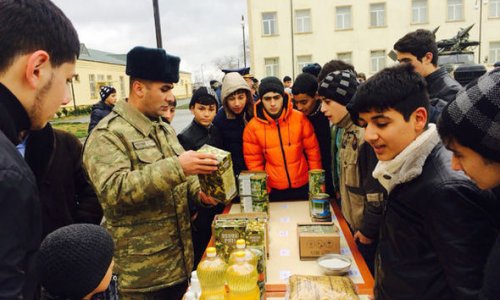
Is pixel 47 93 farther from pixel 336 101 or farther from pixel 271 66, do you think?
pixel 271 66

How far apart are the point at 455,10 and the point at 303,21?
957 centimetres

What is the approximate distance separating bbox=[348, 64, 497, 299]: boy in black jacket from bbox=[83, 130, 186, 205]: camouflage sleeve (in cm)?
100

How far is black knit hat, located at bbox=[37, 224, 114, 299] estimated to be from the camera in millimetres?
1217

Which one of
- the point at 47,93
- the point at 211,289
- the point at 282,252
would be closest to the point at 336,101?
the point at 282,252

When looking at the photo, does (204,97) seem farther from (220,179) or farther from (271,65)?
(271,65)

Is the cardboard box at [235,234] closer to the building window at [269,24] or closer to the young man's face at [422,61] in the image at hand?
the young man's face at [422,61]

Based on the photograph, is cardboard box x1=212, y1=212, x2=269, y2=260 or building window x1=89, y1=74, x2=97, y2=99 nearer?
cardboard box x1=212, y1=212, x2=269, y2=260

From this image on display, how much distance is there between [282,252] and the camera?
214 cm

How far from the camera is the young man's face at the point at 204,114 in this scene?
3592 millimetres

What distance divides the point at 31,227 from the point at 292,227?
1.86 meters

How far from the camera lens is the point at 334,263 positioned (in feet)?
6.19

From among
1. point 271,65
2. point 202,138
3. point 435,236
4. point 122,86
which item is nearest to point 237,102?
point 202,138

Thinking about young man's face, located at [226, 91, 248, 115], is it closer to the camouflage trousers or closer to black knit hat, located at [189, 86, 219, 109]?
black knit hat, located at [189, 86, 219, 109]

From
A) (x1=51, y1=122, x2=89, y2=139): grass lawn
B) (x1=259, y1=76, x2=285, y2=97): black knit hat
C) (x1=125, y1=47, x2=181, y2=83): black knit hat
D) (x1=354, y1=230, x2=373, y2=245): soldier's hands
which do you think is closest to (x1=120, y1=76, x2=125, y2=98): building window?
(x1=51, y1=122, x2=89, y2=139): grass lawn
